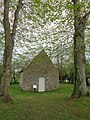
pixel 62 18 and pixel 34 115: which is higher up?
pixel 62 18

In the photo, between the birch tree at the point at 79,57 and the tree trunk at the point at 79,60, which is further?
the tree trunk at the point at 79,60

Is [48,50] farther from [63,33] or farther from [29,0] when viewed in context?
[29,0]

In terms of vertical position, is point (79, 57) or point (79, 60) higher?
point (79, 57)

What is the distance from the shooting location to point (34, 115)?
9875mm

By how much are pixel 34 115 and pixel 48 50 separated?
7.06 metres

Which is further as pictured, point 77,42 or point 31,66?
point 31,66

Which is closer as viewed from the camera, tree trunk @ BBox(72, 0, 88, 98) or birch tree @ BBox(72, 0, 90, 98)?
birch tree @ BBox(72, 0, 90, 98)

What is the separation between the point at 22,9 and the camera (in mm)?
15742

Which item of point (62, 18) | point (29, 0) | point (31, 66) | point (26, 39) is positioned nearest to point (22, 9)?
point (29, 0)

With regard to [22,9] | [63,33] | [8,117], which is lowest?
[8,117]

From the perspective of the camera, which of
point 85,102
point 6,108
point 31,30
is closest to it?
point 6,108

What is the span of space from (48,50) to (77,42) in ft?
8.13

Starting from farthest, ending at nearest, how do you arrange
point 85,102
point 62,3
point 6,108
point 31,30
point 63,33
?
point 31,30
point 63,33
point 85,102
point 6,108
point 62,3

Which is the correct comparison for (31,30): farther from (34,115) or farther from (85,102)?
(34,115)
